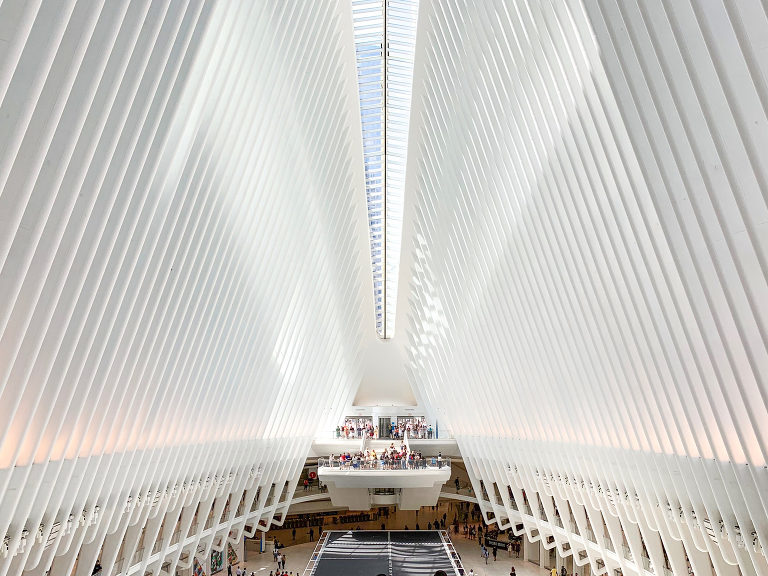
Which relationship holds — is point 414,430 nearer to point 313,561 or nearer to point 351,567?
point 313,561

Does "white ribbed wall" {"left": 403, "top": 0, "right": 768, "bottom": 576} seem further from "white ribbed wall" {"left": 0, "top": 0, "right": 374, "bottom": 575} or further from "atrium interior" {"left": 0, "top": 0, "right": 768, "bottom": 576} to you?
"white ribbed wall" {"left": 0, "top": 0, "right": 374, "bottom": 575}

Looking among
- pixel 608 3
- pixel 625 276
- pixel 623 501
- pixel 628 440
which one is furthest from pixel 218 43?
pixel 623 501

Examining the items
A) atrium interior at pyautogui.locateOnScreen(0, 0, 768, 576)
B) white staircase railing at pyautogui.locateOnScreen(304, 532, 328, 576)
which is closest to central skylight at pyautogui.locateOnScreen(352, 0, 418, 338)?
atrium interior at pyautogui.locateOnScreen(0, 0, 768, 576)

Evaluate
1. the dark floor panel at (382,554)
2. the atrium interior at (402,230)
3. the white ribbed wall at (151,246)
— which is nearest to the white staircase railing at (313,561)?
the dark floor panel at (382,554)

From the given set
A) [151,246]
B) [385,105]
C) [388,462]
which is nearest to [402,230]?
[385,105]

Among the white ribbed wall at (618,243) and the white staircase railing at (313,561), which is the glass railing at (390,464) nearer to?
the white staircase railing at (313,561)

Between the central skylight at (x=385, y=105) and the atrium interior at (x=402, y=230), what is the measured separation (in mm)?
112

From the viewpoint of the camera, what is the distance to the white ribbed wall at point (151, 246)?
750 centimetres

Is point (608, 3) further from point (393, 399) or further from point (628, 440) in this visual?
point (393, 399)

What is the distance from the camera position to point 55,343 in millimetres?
9211

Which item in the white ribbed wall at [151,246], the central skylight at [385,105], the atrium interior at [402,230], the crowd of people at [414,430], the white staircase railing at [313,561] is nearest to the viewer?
the white ribbed wall at [151,246]

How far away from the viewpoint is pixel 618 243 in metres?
10.6

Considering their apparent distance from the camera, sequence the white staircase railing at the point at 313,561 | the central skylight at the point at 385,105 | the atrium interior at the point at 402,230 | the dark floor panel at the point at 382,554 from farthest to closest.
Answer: the dark floor panel at the point at 382,554 < the white staircase railing at the point at 313,561 < the central skylight at the point at 385,105 < the atrium interior at the point at 402,230

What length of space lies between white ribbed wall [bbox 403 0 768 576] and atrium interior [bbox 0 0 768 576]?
0.05 m
